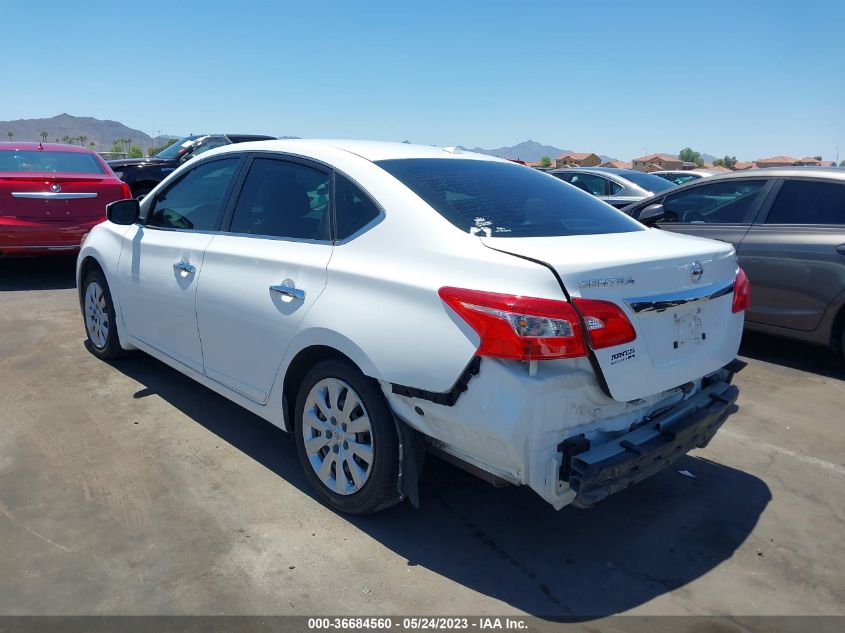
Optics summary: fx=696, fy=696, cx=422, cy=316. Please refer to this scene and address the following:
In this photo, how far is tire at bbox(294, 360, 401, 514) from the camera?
117 inches

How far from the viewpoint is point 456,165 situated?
145 inches

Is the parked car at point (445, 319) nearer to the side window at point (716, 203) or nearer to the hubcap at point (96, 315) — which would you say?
the hubcap at point (96, 315)

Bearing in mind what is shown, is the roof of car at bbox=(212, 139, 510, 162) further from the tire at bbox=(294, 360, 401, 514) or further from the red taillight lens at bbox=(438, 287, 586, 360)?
the red taillight lens at bbox=(438, 287, 586, 360)

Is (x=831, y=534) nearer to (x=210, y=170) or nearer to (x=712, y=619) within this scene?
(x=712, y=619)

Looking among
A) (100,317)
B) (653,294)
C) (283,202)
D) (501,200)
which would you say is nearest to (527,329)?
(653,294)

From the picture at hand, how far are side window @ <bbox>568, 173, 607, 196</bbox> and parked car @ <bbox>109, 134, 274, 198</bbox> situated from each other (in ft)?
19.3

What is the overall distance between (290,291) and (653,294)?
5.40ft

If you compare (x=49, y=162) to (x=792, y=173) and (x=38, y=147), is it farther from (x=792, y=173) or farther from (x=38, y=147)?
(x=792, y=173)

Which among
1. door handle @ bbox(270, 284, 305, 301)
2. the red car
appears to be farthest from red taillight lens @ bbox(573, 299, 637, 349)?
the red car

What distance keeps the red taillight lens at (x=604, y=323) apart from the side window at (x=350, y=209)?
1.09 metres

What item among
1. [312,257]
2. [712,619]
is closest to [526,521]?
[712,619]

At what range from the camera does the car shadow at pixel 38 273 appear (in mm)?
8305

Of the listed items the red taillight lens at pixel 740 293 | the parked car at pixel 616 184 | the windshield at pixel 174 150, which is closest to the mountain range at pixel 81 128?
the windshield at pixel 174 150

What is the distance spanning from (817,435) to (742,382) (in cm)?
98
